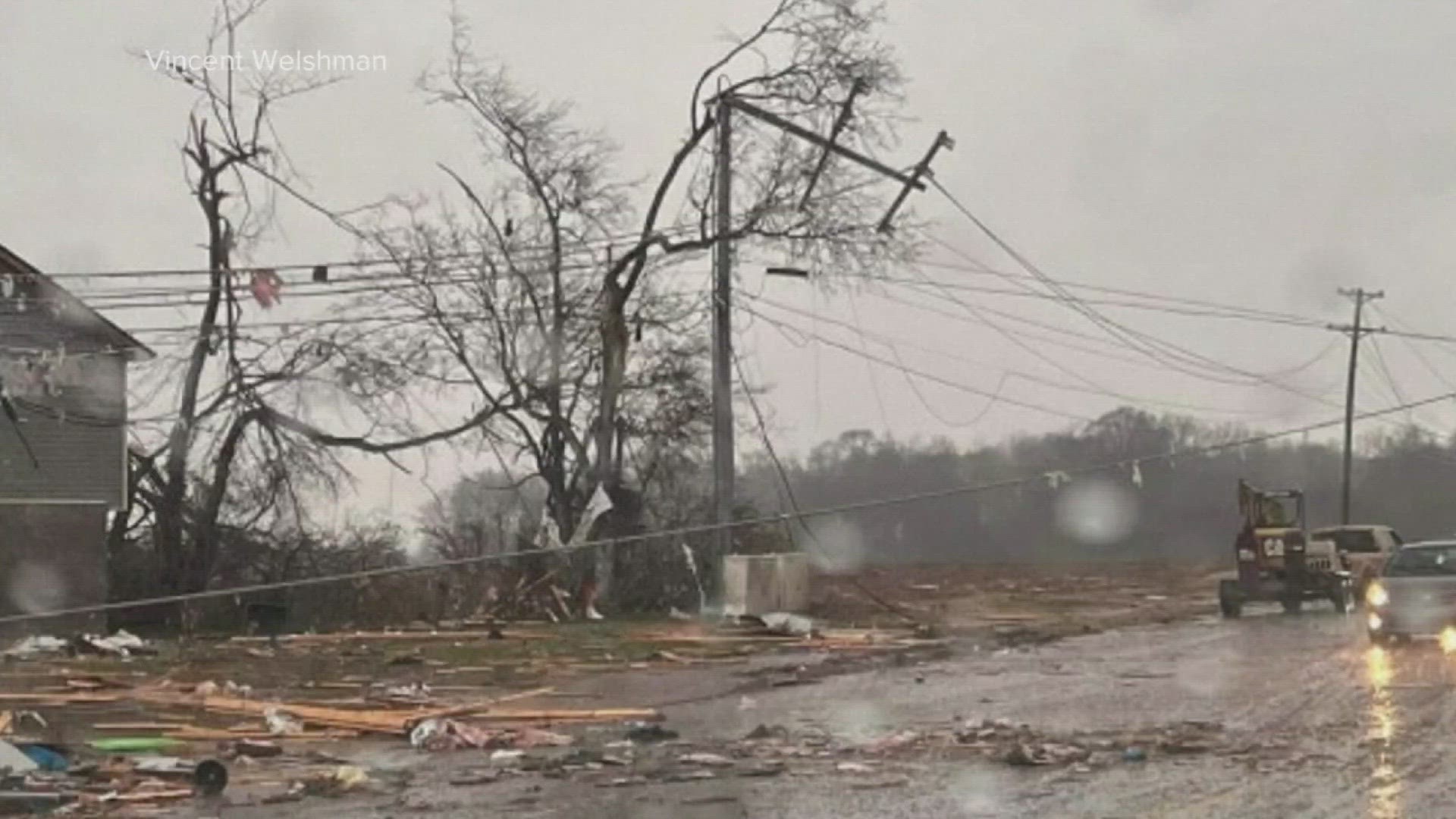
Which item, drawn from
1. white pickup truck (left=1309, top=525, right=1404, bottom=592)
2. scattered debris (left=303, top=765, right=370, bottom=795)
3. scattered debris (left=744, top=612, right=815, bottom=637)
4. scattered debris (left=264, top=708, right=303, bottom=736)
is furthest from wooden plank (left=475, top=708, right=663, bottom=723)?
white pickup truck (left=1309, top=525, right=1404, bottom=592)

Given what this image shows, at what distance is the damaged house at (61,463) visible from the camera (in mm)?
36062

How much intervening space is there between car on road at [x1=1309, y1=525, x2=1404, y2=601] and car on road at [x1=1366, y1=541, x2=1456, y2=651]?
43.5 feet

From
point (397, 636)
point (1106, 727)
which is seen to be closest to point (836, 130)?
point (397, 636)

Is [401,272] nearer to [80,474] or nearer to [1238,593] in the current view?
[80,474]

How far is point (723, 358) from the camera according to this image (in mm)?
33938

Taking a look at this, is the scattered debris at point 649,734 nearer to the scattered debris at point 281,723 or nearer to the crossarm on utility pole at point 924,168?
the scattered debris at point 281,723

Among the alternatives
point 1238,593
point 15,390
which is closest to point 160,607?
point 15,390

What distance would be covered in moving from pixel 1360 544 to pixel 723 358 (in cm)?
1655

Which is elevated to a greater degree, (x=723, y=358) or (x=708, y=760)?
(x=723, y=358)

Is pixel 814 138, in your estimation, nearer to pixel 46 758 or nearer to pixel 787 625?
pixel 787 625

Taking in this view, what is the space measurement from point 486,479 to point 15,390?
15905 mm

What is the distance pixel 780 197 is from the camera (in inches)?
1581

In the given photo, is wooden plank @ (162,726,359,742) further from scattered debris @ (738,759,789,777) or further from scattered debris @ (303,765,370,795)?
scattered debris @ (738,759,789,777)

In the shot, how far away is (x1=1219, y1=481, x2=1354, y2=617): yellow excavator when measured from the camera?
122 feet
